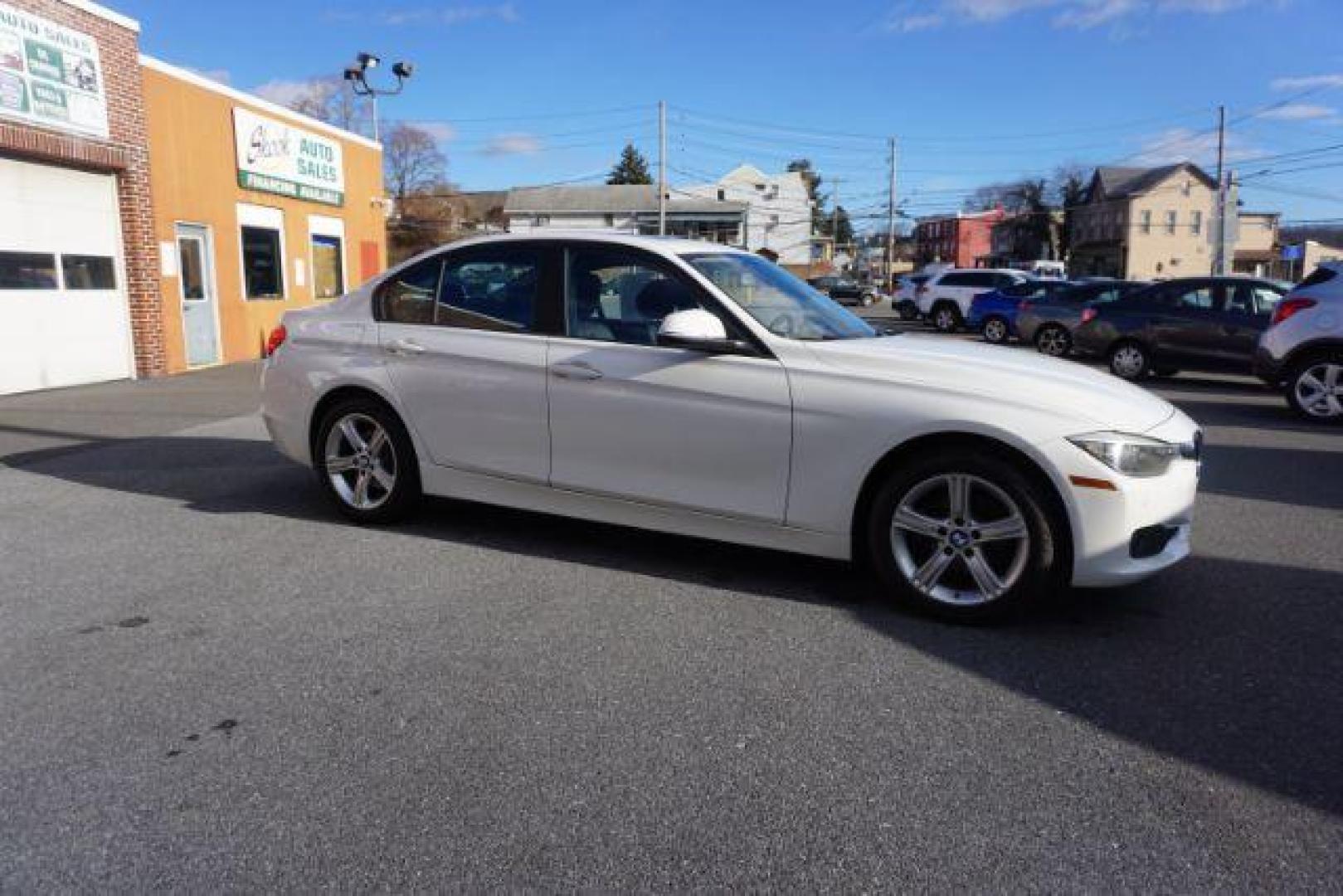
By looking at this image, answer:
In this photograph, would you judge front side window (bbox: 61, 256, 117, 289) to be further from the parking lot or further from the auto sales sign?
the parking lot

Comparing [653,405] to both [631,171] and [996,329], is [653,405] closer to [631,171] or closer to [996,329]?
[996,329]

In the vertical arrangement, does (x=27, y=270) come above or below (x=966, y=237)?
below

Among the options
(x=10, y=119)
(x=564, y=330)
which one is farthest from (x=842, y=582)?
(x=10, y=119)

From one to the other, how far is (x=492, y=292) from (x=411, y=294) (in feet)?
1.83

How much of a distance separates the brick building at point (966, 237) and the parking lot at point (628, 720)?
10932cm

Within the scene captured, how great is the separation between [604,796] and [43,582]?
11.2 feet

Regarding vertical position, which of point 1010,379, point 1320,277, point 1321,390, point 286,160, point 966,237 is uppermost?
point 966,237

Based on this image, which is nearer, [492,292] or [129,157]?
[492,292]

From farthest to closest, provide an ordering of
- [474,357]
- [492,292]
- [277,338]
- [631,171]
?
[631,171], [277,338], [492,292], [474,357]

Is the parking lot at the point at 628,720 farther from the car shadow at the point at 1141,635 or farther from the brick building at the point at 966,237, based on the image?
the brick building at the point at 966,237

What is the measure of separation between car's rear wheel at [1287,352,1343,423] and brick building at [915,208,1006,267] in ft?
334

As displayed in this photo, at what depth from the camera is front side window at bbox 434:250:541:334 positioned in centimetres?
524

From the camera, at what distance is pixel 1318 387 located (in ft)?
34.1

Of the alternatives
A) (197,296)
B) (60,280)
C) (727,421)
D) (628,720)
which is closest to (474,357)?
(727,421)
